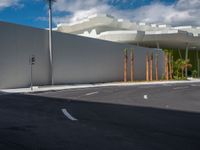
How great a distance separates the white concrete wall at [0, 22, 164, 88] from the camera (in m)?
28.0

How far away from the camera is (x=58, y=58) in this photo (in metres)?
33.5

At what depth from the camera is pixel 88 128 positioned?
839 cm

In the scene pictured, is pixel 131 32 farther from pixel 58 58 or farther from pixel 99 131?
pixel 99 131

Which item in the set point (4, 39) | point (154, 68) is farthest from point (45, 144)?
point (154, 68)

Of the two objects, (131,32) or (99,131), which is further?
(131,32)

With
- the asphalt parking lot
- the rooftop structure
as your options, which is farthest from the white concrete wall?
the asphalt parking lot

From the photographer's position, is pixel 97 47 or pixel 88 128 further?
pixel 97 47

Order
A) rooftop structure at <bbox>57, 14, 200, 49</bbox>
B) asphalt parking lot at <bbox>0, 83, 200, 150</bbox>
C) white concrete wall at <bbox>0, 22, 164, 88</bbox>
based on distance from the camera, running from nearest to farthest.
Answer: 1. asphalt parking lot at <bbox>0, 83, 200, 150</bbox>
2. white concrete wall at <bbox>0, 22, 164, 88</bbox>
3. rooftop structure at <bbox>57, 14, 200, 49</bbox>

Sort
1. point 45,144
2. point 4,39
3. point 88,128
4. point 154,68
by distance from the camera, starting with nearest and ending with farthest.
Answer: point 45,144
point 88,128
point 4,39
point 154,68

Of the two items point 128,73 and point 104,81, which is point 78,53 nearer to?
point 104,81

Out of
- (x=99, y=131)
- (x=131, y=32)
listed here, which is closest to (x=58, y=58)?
(x=131, y=32)

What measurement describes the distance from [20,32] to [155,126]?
73.3 feet

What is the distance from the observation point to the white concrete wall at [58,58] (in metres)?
28.0

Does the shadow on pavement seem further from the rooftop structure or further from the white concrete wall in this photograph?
the rooftop structure
